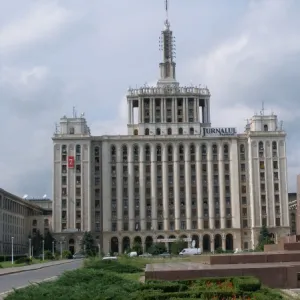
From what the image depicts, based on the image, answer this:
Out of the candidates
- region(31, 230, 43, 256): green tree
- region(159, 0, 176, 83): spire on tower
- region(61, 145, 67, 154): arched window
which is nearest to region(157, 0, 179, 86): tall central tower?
region(159, 0, 176, 83): spire on tower

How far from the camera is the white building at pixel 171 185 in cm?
11769

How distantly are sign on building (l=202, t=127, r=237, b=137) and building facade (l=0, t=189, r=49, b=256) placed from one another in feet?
127

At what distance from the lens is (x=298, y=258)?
29141mm

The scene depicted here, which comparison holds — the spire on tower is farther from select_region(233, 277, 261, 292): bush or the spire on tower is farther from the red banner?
select_region(233, 277, 261, 292): bush

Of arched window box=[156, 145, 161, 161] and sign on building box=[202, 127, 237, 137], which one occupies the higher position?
sign on building box=[202, 127, 237, 137]

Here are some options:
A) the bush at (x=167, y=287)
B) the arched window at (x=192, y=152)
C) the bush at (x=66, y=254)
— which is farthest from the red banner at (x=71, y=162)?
the bush at (x=167, y=287)

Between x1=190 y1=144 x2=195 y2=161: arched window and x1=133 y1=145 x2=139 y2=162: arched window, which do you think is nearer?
x1=190 y1=144 x2=195 y2=161: arched window

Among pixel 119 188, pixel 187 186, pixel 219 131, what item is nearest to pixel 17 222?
pixel 119 188

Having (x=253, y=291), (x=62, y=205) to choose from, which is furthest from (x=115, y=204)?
(x=253, y=291)

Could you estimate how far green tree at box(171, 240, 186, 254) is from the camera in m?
103

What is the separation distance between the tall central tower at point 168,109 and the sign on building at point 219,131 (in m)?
2.18

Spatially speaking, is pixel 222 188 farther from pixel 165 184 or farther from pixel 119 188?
pixel 119 188

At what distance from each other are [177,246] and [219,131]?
2651cm

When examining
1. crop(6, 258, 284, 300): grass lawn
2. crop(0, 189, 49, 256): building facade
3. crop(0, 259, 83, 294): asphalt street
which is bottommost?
crop(0, 259, 83, 294): asphalt street
